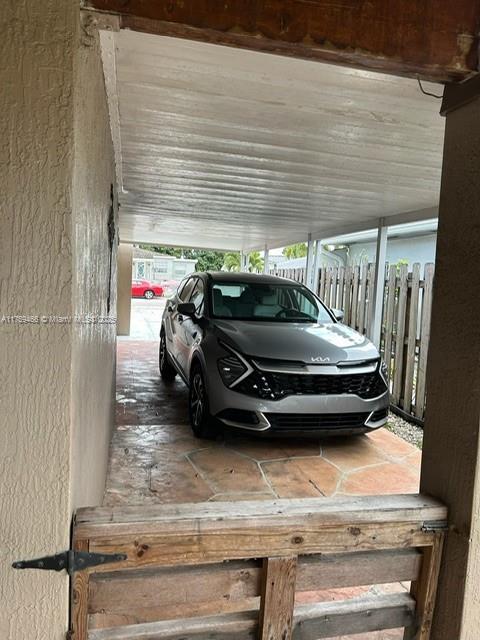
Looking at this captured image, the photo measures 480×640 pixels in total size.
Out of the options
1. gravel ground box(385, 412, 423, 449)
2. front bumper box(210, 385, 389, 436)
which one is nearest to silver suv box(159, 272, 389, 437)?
front bumper box(210, 385, 389, 436)

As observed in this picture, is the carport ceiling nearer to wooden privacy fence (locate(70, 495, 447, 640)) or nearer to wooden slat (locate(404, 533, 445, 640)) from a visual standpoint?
wooden privacy fence (locate(70, 495, 447, 640))

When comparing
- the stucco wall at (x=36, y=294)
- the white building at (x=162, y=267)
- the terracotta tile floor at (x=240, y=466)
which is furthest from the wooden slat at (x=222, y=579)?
the white building at (x=162, y=267)

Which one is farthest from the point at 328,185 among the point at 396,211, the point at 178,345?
the point at 178,345

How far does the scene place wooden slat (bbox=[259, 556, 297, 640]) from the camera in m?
1.55

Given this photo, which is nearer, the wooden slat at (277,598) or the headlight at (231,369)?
the wooden slat at (277,598)

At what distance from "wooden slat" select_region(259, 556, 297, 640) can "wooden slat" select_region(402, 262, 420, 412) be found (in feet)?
16.1

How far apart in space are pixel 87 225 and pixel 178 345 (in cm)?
456

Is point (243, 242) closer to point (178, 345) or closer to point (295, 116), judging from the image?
point (178, 345)

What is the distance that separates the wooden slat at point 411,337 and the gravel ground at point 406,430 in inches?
10.2

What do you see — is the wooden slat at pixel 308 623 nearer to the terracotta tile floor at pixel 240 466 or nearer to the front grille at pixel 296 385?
→ the terracotta tile floor at pixel 240 466

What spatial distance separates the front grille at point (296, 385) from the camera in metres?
4.23

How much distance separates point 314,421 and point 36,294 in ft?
11.6

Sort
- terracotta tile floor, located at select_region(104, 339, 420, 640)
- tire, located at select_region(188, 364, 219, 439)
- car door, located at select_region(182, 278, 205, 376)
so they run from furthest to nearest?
1. car door, located at select_region(182, 278, 205, 376)
2. tire, located at select_region(188, 364, 219, 439)
3. terracotta tile floor, located at select_region(104, 339, 420, 640)

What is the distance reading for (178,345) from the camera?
6.08m
